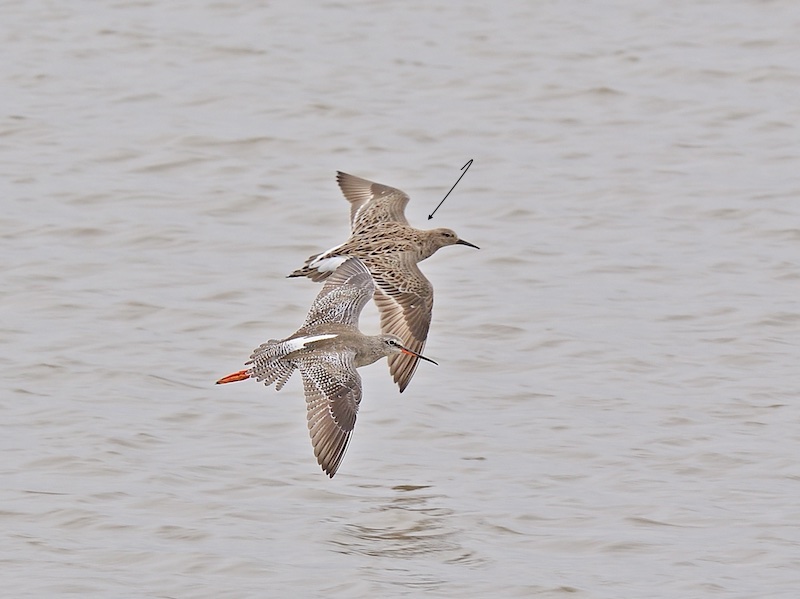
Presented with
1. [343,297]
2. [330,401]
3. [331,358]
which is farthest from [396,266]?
[330,401]

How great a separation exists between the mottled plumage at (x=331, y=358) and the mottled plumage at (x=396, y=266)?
0.73 m

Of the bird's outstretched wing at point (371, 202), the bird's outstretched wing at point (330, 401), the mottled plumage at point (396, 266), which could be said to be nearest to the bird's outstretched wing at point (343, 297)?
the bird's outstretched wing at point (330, 401)

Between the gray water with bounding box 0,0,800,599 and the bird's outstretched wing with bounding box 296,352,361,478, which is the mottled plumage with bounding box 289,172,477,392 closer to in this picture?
the gray water with bounding box 0,0,800,599

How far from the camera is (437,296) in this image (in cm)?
1419

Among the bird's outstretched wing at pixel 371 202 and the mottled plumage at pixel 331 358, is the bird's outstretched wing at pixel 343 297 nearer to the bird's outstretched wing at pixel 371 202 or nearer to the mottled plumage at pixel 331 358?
the mottled plumage at pixel 331 358

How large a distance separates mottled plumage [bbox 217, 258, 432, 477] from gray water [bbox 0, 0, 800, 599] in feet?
1.97

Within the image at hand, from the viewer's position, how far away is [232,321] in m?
13.4

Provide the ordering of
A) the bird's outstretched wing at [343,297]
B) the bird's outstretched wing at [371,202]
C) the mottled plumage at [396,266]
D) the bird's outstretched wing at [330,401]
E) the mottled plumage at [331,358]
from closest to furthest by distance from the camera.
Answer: the bird's outstretched wing at [330,401]
the mottled plumage at [331,358]
the bird's outstretched wing at [343,297]
the mottled plumage at [396,266]
the bird's outstretched wing at [371,202]

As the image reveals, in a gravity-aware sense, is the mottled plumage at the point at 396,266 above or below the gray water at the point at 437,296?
above

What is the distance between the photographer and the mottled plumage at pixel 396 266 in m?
12.2

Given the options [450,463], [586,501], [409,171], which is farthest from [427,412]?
[409,171]

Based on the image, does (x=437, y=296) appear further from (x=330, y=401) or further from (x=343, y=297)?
(x=330, y=401)

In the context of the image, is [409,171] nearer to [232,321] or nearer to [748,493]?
[232,321]

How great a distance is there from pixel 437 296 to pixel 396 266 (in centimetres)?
169
